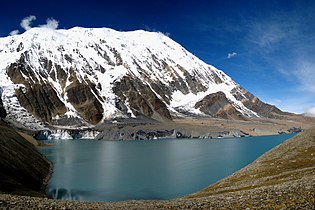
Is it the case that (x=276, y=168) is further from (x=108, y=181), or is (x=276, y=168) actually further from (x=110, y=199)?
(x=108, y=181)

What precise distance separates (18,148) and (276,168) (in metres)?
49.9

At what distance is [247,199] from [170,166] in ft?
208

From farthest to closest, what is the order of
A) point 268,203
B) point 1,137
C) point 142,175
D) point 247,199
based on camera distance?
1. point 142,175
2. point 1,137
3. point 247,199
4. point 268,203

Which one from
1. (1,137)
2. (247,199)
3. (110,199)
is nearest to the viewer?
(247,199)

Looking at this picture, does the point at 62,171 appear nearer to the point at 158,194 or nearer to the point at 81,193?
the point at 81,193

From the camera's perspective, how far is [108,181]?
62.2m

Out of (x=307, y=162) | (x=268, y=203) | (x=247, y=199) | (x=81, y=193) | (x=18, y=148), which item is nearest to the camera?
(x=268, y=203)

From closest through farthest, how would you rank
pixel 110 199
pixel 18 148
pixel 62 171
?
1. pixel 110 199
2. pixel 18 148
3. pixel 62 171

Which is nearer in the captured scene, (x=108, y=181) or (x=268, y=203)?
(x=268, y=203)

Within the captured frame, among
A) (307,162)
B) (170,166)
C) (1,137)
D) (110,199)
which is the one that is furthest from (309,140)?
(1,137)

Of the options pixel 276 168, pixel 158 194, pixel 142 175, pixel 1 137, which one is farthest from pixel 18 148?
pixel 276 168

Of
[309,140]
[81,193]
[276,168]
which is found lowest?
[81,193]

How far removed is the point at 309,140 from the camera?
47.9 metres

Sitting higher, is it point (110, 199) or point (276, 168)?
point (276, 168)
